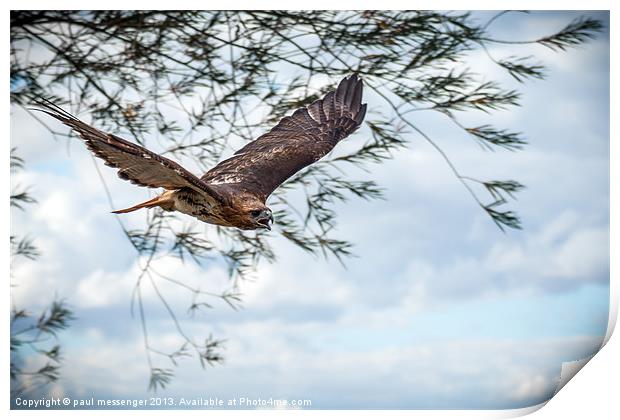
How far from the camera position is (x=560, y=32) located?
218 cm

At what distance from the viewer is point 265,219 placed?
69.0 inches

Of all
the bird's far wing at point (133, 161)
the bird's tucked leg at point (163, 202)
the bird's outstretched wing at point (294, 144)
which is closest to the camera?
the bird's far wing at point (133, 161)

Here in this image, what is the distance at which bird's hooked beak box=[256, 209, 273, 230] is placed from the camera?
1.74m

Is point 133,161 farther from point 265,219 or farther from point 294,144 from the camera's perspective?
point 294,144

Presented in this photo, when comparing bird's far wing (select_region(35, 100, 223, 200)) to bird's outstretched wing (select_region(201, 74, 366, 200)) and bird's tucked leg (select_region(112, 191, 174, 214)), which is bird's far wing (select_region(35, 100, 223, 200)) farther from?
bird's outstretched wing (select_region(201, 74, 366, 200))

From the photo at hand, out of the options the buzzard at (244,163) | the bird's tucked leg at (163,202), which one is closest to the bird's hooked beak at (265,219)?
the buzzard at (244,163)

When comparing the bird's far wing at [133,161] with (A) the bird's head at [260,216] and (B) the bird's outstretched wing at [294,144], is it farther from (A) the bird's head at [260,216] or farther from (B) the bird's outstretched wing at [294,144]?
(B) the bird's outstretched wing at [294,144]

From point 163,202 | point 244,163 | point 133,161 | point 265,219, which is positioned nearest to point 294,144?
point 244,163

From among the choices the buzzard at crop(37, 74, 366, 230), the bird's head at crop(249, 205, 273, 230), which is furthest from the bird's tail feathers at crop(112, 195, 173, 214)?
the bird's head at crop(249, 205, 273, 230)

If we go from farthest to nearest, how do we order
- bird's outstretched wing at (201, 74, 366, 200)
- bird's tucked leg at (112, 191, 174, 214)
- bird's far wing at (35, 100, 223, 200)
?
bird's outstretched wing at (201, 74, 366, 200)
bird's tucked leg at (112, 191, 174, 214)
bird's far wing at (35, 100, 223, 200)

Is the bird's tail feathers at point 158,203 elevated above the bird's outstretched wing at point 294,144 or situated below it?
below

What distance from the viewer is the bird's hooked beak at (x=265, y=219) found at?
68.6 inches
